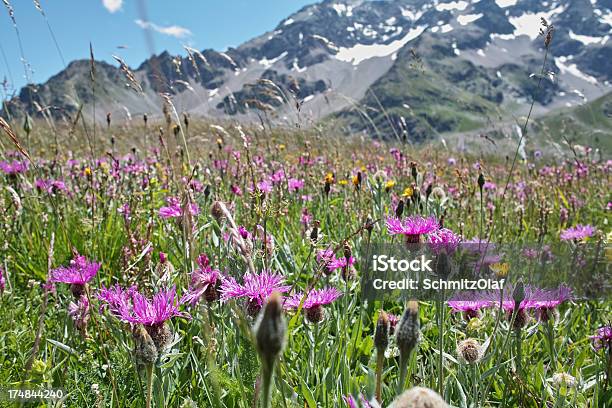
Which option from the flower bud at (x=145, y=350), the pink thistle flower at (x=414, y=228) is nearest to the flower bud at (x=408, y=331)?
the flower bud at (x=145, y=350)

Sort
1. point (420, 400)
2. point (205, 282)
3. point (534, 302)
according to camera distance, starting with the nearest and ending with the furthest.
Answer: point (420, 400) → point (205, 282) → point (534, 302)

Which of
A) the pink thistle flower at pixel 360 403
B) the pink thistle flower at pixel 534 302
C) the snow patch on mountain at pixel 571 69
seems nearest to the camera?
the pink thistle flower at pixel 360 403

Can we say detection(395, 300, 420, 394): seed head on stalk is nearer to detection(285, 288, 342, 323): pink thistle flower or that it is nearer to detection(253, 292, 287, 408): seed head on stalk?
detection(253, 292, 287, 408): seed head on stalk

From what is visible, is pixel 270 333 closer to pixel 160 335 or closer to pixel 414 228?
pixel 160 335

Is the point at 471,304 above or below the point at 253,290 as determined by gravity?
below

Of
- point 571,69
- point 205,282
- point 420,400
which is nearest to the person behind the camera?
point 420,400

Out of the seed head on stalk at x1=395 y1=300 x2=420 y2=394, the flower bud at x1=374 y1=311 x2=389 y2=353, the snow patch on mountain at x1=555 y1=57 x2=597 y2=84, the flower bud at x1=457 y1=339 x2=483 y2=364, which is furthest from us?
the snow patch on mountain at x1=555 y1=57 x2=597 y2=84

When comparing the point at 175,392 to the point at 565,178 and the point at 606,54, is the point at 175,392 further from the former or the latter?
the point at 606,54

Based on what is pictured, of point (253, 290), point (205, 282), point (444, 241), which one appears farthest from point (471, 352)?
point (205, 282)

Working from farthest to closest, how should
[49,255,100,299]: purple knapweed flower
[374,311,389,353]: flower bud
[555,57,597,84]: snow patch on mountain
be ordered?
[555,57,597,84]: snow patch on mountain < [49,255,100,299]: purple knapweed flower < [374,311,389,353]: flower bud

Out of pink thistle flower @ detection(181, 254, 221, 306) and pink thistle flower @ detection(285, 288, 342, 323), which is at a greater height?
pink thistle flower @ detection(181, 254, 221, 306)

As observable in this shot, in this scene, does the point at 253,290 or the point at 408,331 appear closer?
the point at 408,331

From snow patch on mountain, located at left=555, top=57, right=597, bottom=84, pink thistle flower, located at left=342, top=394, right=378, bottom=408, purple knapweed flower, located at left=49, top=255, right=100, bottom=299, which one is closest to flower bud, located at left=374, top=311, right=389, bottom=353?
pink thistle flower, located at left=342, top=394, right=378, bottom=408

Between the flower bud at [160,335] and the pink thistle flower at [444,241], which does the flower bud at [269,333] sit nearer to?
the flower bud at [160,335]
